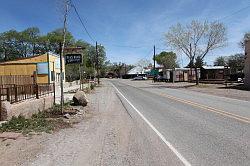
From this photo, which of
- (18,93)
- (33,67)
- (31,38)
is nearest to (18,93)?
(18,93)

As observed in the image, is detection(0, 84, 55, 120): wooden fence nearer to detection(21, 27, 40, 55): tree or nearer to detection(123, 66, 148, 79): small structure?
detection(21, 27, 40, 55): tree

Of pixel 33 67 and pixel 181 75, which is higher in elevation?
pixel 33 67

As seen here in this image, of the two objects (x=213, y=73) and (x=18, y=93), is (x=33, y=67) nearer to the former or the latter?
(x=18, y=93)

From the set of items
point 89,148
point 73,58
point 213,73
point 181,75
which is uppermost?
point 73,58

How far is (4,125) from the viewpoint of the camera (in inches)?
456

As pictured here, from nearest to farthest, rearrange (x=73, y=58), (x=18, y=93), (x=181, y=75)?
1. (x=18, y=93)
2. (x=73, y=58)
3. (x=181, y=75)

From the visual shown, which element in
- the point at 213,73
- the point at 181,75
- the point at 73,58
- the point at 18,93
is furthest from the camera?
the point at 181,75

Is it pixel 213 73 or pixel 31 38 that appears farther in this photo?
pixel 31 38

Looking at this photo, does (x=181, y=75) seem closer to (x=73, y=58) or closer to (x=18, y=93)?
(x=73, y=58)

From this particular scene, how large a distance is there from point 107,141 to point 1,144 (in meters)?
2.91

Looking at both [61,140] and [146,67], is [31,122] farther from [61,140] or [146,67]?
[146,67]

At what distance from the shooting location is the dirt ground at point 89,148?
25.4ft

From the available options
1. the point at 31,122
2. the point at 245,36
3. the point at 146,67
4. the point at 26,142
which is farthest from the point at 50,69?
the point at 146,67

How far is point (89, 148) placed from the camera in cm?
916
